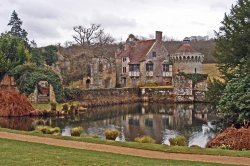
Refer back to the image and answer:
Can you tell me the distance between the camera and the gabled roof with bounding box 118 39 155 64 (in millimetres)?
58281

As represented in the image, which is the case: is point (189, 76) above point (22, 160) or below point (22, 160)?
above

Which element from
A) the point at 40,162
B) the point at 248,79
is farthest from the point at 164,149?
the point at 248,79

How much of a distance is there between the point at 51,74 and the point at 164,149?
92.8 feet

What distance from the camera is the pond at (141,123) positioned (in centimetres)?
2550

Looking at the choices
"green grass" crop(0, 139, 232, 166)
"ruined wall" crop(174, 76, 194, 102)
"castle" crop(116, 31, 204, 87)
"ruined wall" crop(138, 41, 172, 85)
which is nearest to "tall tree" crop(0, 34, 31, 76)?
"castle" crop(116, 31, 204, 87)

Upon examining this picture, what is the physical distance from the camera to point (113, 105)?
47094 mm

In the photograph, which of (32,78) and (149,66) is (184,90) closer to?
(149,66)

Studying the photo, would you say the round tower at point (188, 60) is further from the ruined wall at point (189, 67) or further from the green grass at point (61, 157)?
the green grass at point (61, 157)

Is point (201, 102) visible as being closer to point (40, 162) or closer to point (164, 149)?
point (164, 149)

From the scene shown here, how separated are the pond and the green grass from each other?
897cm

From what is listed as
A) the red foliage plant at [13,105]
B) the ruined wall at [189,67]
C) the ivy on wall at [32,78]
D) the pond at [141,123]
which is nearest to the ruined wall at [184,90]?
the ruined wall at [189,67]

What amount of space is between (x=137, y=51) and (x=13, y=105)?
29.0m

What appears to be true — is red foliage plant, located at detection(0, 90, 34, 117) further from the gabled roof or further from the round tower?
the round tower

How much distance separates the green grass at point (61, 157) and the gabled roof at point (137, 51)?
144ft
